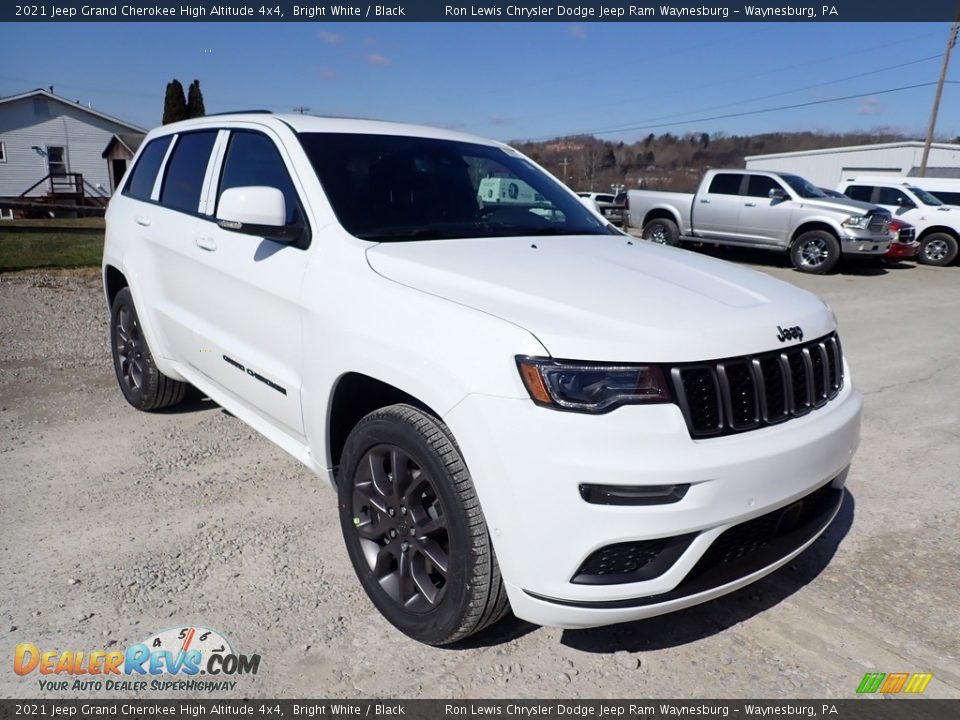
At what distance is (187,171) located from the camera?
4.20 m

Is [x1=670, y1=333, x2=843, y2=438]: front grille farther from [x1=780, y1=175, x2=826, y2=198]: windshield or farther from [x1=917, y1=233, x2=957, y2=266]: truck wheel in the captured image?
[x1=917, y1=233, x2=957, y2=266]: truck wheel

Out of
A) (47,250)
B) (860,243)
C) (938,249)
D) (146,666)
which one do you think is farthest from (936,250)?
(47,250)

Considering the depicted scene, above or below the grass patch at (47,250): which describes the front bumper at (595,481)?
above

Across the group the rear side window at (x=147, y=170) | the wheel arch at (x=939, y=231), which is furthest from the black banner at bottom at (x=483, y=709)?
the wheel arch at (x=939, y=231)

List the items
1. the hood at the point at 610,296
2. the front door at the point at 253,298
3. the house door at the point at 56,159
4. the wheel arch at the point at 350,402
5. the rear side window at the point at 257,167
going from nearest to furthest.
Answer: the hood at the point at 610,296 < the wheel arch at the point at 350,402 < the front door at the point at 253,298 < the rear side window at the point at 257,167 < the house door at the point at 56,159

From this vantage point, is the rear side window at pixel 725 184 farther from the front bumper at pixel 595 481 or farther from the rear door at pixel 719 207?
the front bumper at pixel 595 481

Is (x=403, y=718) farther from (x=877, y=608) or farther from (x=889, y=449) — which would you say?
(x=889, y=449)

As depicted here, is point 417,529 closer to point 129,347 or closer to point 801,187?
point 129,347

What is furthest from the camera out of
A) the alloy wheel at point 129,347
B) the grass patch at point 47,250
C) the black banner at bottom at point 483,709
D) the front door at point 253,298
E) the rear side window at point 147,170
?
the grass patch at point 47,250

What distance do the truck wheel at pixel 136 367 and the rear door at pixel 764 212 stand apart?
498 inches

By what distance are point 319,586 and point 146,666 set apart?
0.71 meters

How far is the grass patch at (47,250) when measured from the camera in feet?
39.4

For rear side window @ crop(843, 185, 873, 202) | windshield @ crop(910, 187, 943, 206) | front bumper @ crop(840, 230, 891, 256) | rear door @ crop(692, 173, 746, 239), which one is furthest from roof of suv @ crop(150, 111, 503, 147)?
windshield @ crop(910, 187, 943, 206)

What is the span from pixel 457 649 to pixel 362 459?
785 mm
